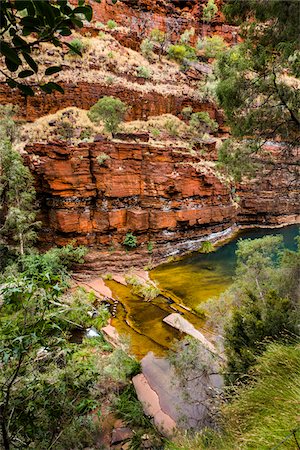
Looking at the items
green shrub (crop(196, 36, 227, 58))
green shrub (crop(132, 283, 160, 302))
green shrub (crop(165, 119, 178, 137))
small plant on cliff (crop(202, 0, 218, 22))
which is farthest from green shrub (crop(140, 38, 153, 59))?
green shrub (crop(132, 283, 160, 302))

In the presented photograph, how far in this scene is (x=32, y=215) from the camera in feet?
40.8

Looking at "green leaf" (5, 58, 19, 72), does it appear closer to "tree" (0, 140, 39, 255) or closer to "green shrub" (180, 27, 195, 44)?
"tree" (0, 140, 39, 255)

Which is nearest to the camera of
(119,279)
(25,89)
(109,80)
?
(25,89)

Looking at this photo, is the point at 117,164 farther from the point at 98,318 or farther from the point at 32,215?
the point at 98,318

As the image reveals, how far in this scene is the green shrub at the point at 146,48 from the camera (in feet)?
94.0

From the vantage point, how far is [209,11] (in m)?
34.3

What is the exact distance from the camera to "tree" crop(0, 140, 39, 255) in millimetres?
11742

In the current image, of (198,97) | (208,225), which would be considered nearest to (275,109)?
(208,225)

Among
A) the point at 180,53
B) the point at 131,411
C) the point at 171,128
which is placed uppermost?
the point at 180,53

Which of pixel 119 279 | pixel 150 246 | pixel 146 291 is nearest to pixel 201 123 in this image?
pixel 150 246

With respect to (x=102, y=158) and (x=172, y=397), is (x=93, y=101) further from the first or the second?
(x=172, y=397)

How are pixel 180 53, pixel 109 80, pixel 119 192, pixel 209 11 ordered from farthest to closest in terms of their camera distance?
pixel 209 11 → pixel 180 53 → pixel 109 80 → pixel 119 192

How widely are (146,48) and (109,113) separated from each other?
15.2 meters

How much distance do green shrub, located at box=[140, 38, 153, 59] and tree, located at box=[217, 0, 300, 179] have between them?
2747 centimetres
